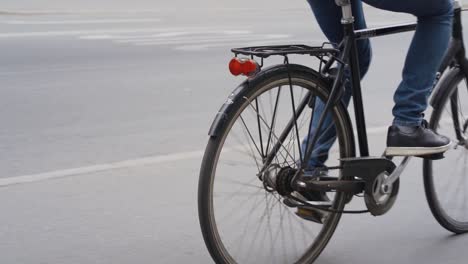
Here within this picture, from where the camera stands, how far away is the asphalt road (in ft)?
13.9

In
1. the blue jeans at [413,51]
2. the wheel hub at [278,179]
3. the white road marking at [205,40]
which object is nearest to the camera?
the wheel hub at [278,179]

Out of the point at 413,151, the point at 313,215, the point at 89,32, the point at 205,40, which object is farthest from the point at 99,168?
the point at 89,32

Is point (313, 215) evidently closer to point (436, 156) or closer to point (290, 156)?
point (290, 156)

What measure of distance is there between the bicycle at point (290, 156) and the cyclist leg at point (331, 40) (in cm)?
2

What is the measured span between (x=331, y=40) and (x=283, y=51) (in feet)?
2.22

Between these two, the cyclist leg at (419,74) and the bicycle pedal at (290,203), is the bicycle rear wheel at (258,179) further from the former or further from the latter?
the cyclist leg at (419,74)

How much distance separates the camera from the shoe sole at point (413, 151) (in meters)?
3.81

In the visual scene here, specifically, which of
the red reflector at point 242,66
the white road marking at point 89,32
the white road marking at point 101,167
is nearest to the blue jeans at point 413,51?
the red reflector at point 242,66

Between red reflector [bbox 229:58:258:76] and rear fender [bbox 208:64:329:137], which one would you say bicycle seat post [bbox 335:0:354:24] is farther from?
red reflector [bbox 229:58:258:76]

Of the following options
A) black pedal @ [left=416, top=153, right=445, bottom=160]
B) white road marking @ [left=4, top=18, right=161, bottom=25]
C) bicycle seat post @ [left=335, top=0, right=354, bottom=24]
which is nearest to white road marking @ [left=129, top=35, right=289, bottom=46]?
white road marking @ [left=4, top=18, right=161, bottom=25]

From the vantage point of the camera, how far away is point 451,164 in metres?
4.36

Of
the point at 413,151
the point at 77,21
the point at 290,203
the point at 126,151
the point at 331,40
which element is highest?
the point at 331,40

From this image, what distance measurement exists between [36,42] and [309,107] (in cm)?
904

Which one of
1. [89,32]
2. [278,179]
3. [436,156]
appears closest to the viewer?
[278,179]
